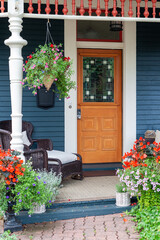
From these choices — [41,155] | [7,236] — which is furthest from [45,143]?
[7,236]

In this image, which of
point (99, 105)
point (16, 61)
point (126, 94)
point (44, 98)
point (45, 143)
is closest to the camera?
point (16, 61)

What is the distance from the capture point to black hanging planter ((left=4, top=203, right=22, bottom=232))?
12.8 feet

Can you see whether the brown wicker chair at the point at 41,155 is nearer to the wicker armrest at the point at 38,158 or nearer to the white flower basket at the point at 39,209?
the wicker armrest at the point at 38,158

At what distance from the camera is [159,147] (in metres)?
4.35

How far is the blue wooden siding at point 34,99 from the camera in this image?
Answer: 19.7ft

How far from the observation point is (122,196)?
14.6 ft

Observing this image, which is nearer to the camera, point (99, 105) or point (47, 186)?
point (47, 186)

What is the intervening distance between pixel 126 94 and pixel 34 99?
1.65 metres

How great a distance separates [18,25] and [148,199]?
258 centimetres

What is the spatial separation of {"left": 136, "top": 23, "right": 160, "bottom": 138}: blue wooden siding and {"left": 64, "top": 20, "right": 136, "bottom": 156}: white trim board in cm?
10

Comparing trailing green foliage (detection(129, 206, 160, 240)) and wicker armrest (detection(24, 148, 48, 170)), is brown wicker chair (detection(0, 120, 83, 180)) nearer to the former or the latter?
wicker armrest (detection(24, 148, 48, 170))

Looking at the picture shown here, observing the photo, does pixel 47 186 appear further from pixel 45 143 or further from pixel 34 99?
pixel 34 99

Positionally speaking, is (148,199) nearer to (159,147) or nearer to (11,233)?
(159,147)

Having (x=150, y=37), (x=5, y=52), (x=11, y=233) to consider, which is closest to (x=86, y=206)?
(x=11, y=233)
